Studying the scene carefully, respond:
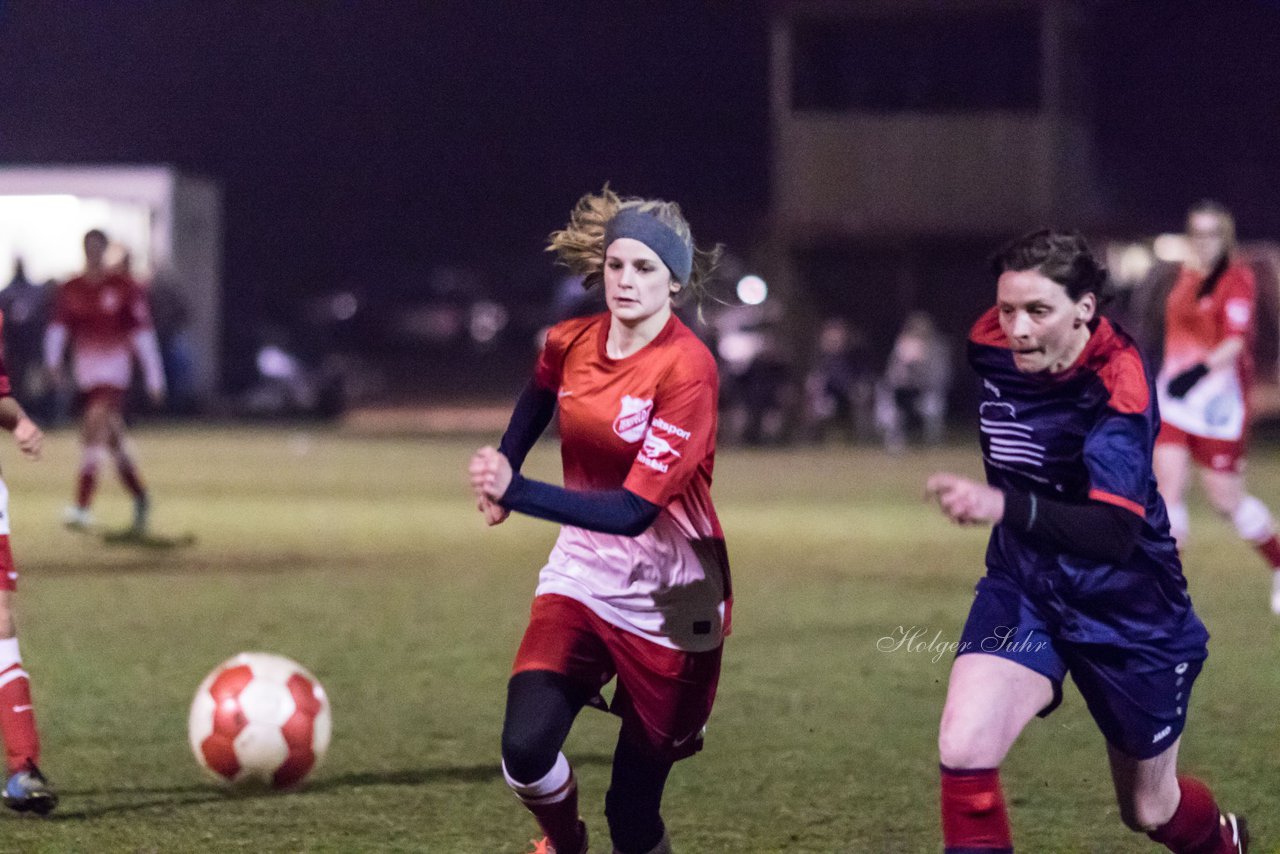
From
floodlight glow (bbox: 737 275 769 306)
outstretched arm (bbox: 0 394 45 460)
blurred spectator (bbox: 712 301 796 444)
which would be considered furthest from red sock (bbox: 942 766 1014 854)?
floodlight glow (bbox: 737 275 769 306)

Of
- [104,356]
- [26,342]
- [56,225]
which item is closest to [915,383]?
[26,342]

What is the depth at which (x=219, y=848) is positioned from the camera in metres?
5.86

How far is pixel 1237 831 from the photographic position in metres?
5.35

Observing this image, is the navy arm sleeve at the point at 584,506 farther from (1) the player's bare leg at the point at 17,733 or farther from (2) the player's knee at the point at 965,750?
(1) the player's bare leg at the point at 17,733

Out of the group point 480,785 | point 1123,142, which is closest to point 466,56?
point 1123,142

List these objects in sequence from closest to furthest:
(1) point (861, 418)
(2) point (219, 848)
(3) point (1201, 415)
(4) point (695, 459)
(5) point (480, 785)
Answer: (4) point (695, 459) < (2) point (219, 848) < (5) point (480, 785) < (3) point (1201, 415) < (1) point (861, 418)

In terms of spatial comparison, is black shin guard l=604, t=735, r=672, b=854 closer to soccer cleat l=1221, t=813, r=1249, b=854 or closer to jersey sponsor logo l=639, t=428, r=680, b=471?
jersey sponsor logo l=639, t=428, r=680, b=471

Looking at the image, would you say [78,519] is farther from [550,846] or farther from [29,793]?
[550,846]

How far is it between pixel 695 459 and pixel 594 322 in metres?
0.54

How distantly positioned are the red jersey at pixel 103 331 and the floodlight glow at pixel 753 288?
18.4 meters

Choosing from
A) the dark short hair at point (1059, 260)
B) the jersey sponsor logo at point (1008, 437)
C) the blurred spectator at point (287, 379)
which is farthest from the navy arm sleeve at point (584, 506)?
the blurred spectator at point (287, 379)

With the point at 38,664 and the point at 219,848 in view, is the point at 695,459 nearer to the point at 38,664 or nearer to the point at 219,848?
the point at 219,848

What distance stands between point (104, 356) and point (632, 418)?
10498mm

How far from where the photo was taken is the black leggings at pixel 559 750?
5016 millimetres
